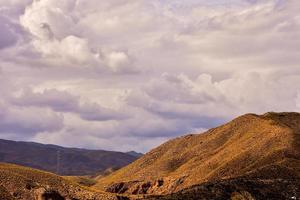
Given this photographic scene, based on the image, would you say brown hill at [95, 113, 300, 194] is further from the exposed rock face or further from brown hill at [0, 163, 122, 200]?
brown hill at [0, 163, 122, 200]

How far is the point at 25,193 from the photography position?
383 ft

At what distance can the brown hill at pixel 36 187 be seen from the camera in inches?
4483

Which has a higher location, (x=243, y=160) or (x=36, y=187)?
(x=243, y=160)

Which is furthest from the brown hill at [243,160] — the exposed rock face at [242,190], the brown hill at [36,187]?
the brown hill at [36,187]

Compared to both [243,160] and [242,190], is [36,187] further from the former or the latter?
[243,160]

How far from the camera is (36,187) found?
120000mm

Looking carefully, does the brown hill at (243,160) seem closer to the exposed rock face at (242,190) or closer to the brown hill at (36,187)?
the exposed rock face at (242,190)

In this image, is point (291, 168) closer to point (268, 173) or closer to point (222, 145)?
point (268, 173)

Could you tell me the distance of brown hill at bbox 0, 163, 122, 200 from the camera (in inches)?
4483

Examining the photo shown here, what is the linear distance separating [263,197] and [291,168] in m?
35.9

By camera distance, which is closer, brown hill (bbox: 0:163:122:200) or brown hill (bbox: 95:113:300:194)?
brown hill (bbox: 0:163:122:200)

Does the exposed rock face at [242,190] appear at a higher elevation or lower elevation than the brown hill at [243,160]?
lower

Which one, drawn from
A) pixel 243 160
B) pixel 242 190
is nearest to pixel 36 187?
pixel 242 190

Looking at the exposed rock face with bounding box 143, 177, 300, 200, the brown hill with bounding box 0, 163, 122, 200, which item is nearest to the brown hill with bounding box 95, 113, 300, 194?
the exposed rock face with bounding box 143, 177, 300, 200
